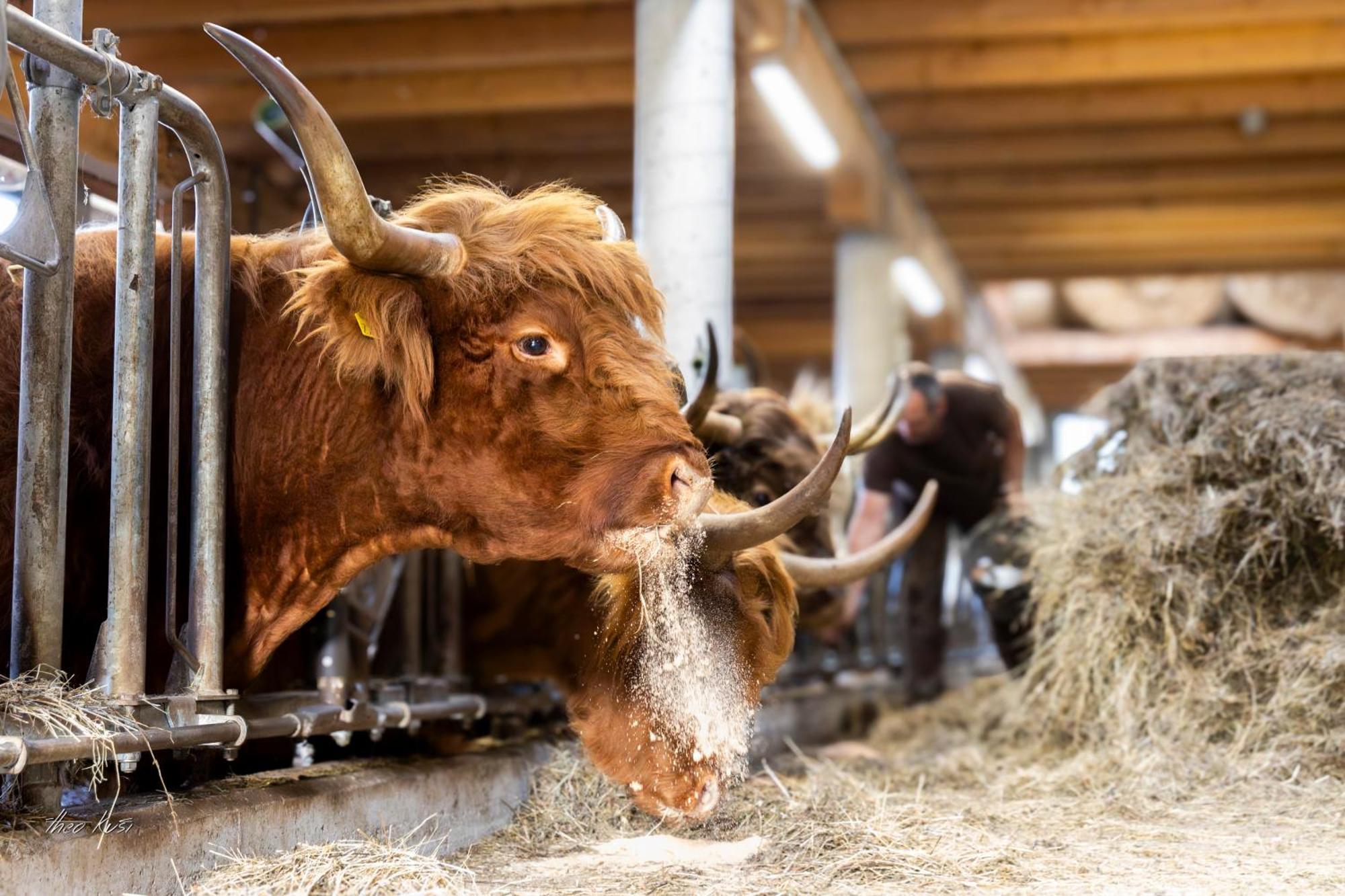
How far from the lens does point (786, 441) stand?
5172mm

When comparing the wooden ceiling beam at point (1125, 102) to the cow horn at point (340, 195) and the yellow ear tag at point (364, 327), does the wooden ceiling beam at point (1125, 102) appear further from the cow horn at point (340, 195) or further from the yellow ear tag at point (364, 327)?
the yellow ear tag at point (364, 327)

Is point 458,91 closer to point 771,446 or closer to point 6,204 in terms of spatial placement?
point 771,446

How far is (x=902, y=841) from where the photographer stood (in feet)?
11.0

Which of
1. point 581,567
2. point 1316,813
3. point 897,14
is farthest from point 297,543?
point 897,14

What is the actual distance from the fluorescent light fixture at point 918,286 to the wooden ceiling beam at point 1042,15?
2827mm

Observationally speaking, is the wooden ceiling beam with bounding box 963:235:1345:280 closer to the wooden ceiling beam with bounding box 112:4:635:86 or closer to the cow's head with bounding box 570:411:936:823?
the wooden ceiling beam with bounding box 112:4:635:86

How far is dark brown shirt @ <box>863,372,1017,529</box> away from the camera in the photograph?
23.6 feet

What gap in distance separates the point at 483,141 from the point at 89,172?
7512mm

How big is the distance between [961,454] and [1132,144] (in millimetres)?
4915

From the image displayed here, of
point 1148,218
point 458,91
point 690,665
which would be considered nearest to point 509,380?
point 690,665

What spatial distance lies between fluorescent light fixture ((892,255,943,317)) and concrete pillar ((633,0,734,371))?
18.0 feet

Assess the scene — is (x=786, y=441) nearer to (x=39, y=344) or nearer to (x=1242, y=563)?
(x=1242, y=563)

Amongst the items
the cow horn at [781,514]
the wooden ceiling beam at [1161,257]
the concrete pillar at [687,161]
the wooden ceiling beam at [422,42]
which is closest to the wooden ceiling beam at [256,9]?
the wooden ceiling beam at [422,42]

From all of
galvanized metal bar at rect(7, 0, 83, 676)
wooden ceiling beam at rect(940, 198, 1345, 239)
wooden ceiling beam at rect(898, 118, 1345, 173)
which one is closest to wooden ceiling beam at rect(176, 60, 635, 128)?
wooden ceiling beam at rect(898, 118, 1345, 173)
